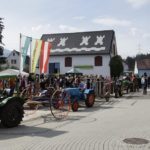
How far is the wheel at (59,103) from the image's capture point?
14996 millimetres

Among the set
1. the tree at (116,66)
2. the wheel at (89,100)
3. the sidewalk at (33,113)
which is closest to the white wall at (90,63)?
the tree at (116,66)

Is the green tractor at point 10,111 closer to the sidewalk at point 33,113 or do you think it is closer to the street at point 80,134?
the street at point 80,134

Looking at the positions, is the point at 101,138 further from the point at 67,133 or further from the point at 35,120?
the point at 35,120

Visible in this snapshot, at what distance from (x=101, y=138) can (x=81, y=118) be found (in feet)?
14.2

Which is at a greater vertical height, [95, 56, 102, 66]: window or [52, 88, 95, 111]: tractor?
[95, 56, 102, 66]: window

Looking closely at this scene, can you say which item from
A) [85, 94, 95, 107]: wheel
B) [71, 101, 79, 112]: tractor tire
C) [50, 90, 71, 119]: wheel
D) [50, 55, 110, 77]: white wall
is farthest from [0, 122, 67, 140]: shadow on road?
[50, 55, 110, 77]: white wall

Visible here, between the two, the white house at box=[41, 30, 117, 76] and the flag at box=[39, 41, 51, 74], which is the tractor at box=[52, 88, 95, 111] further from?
the white house at box=[41, 30, 117, 76]

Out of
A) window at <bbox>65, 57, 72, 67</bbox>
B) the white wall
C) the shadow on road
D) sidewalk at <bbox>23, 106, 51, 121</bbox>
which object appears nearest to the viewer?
the shadow on road

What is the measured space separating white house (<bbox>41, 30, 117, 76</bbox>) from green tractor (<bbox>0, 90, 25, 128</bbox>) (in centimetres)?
4698

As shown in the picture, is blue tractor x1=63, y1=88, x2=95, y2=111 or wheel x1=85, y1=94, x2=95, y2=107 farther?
wheel x1=85, y1=94, x2=95, y2=107

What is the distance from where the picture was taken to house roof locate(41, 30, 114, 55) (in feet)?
196

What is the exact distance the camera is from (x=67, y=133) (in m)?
10.8

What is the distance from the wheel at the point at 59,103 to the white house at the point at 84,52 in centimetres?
4317

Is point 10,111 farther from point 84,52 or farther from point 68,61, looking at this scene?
point 68,61
